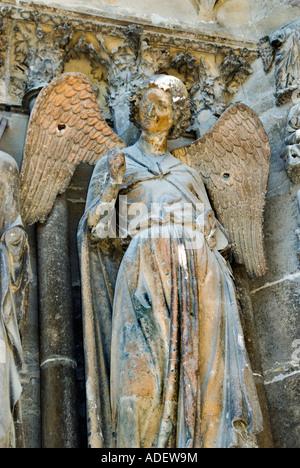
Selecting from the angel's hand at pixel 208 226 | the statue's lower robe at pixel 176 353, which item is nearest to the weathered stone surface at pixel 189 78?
the statue's lower robe at pixel 176 353

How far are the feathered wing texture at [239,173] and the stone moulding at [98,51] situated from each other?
72 centimetres

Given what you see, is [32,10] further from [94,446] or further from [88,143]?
[94,446]

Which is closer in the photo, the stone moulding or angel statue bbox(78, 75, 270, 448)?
angel statue bbox(78, 75, 270, 448)

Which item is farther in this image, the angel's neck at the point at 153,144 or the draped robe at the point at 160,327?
the angel's neck at the point at 153,144

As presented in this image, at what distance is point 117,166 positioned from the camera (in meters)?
6.28

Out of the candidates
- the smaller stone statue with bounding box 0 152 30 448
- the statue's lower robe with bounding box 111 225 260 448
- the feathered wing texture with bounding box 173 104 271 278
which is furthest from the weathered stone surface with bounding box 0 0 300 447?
the statue's lower robe with bounding box 111 225 260 448

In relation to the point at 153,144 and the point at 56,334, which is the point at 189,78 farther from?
the point at 56,334

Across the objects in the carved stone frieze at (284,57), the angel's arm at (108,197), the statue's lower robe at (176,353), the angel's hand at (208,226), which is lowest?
the statue's lower robe at (176,353)

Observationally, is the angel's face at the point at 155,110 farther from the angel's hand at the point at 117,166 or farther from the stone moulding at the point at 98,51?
the stone moulding at the point at 98,51

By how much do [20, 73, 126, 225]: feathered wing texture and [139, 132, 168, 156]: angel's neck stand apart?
26 centimetres

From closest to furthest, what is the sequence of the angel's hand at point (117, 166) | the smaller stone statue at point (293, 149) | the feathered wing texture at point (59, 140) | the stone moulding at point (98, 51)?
the angel's hand at point (117, 166) < the feathered wing texture at point (59, 140) < the smaller stone statue at point (293, 149) < the stone moulding at point (98, 51)

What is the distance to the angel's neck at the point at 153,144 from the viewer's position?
689 cm

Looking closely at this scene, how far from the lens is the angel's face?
22.2 feet

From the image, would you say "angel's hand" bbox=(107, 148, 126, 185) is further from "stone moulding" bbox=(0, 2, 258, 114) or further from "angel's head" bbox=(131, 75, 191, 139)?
"stone moulding" bbox=(0, 2, 258, 114)
